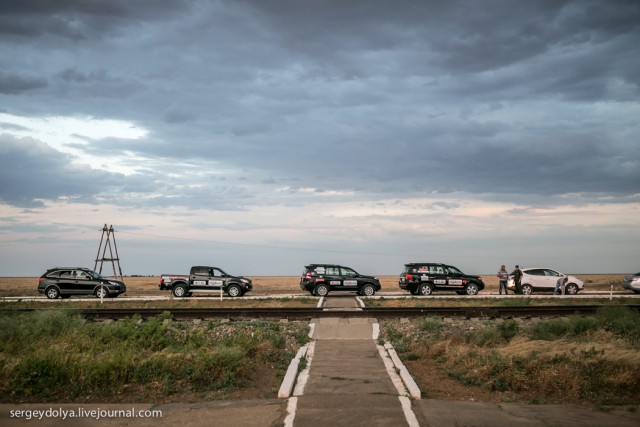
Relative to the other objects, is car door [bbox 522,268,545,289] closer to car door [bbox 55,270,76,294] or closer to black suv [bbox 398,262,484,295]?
black suv [bbox 398,262,484,295]

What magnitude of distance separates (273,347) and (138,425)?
18.1 ft

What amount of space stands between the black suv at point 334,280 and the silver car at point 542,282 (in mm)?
8912

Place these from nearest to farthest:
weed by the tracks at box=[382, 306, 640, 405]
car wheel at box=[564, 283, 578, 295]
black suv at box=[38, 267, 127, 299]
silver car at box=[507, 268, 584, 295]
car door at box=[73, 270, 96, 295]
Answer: weed by the tracks at box=[382, 306, 640, 405]
black suv at box=[38, 267, 127, 299]
car door at box=[73, 270, 96, 295]
car wheel at box=[564, 283, 578, 295]
silver car at box=[507, 268, 584, 295]

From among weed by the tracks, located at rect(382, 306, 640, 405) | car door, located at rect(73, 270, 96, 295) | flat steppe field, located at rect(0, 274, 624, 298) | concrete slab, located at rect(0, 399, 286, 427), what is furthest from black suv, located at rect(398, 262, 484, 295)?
concrete slab, located at rect(0, 399, 286, 427)

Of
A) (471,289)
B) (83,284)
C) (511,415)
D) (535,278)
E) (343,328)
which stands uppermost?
(535,278)

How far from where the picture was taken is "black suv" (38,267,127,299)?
1118 inches

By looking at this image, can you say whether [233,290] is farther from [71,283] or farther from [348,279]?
[71,283]

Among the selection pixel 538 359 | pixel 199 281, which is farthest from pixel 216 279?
pixel 538 359

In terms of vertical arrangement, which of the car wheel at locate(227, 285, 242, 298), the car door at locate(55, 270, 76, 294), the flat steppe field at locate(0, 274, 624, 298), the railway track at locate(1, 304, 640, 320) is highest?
the car door at locate(55, 270, 76, 294)

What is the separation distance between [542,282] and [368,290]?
10827mm

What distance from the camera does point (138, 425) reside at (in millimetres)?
7121

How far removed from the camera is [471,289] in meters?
30.3

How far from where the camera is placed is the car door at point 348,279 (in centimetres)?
2906

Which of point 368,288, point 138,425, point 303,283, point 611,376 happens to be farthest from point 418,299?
point 138,425
